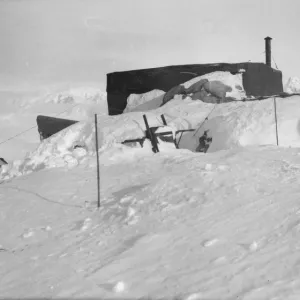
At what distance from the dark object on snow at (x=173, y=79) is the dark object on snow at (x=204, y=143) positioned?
5.38 m

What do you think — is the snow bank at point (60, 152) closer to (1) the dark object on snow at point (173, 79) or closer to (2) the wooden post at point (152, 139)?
(2) the wooden post at point (152, 139)

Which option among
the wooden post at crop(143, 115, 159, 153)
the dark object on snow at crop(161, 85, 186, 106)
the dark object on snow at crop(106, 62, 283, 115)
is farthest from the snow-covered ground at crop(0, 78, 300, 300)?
the dark object on snow at crop(106, 62, 283, 115)

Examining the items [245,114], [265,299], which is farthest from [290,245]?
[245,114]

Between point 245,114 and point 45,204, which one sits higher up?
point 245,114

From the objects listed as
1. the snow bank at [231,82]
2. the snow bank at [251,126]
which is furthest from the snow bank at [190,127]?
the snow bank at [231,82]

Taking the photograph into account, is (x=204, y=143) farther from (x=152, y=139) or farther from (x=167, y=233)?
(x=167, y=233)

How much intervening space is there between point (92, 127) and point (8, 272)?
9.15 metres

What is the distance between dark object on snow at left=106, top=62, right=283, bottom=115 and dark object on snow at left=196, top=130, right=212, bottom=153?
538 centimetres

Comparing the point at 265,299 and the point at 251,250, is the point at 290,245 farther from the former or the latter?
the point at 265,299

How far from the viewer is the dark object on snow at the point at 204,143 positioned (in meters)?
12.2

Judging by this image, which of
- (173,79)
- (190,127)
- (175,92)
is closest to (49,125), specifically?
(175,92)

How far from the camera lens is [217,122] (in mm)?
12625

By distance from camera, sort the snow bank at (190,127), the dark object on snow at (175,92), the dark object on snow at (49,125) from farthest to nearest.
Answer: the dark object on snow at (49,125) < the dark object on snow at (175,92) < the snow bank at (190,127)

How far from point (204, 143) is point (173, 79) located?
7.08 m
